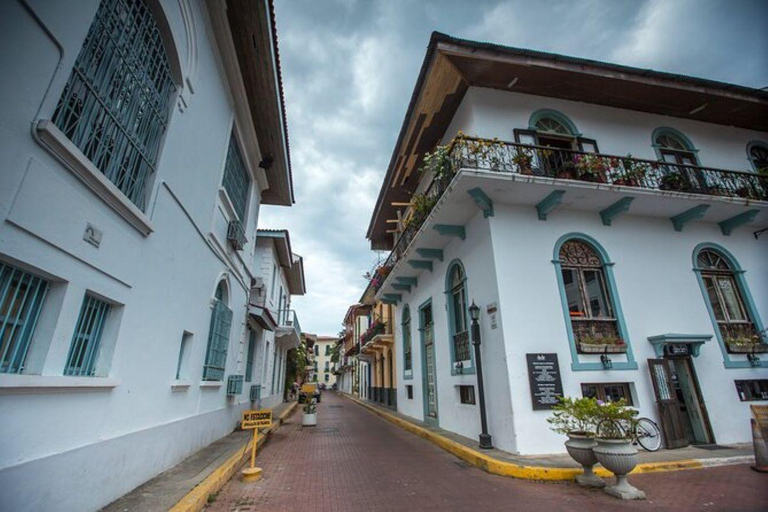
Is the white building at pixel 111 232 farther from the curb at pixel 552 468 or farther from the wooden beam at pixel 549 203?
the wooden beam at pixel 549 203

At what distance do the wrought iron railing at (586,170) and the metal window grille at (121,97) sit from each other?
5405mm

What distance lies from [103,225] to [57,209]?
652 mm

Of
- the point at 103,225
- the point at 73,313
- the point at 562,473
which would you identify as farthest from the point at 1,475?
the point at 562,473

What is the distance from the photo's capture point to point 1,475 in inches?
94.0

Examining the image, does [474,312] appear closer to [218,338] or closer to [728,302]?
[218,338]

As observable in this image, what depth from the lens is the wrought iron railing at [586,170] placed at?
779 centimetres

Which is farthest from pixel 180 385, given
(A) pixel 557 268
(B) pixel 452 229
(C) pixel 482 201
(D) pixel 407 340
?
(D) pixel 407 340

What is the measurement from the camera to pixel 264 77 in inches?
316

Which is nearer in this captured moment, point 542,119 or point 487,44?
point 487,44

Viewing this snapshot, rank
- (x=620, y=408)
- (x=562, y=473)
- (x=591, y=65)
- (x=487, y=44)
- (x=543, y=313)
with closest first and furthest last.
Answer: (x=620, y=408) → (x=562, y=473) → (x=543, y=313) → (x=487, y=44) → (x=591, y=65)

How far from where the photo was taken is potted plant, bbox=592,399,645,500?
459cm

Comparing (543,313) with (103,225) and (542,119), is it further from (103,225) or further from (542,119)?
(103,225)

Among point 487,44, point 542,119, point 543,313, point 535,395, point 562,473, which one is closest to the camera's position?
point 562,473

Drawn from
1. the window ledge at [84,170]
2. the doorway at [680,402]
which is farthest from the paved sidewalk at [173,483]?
the doorway at [680,402]
